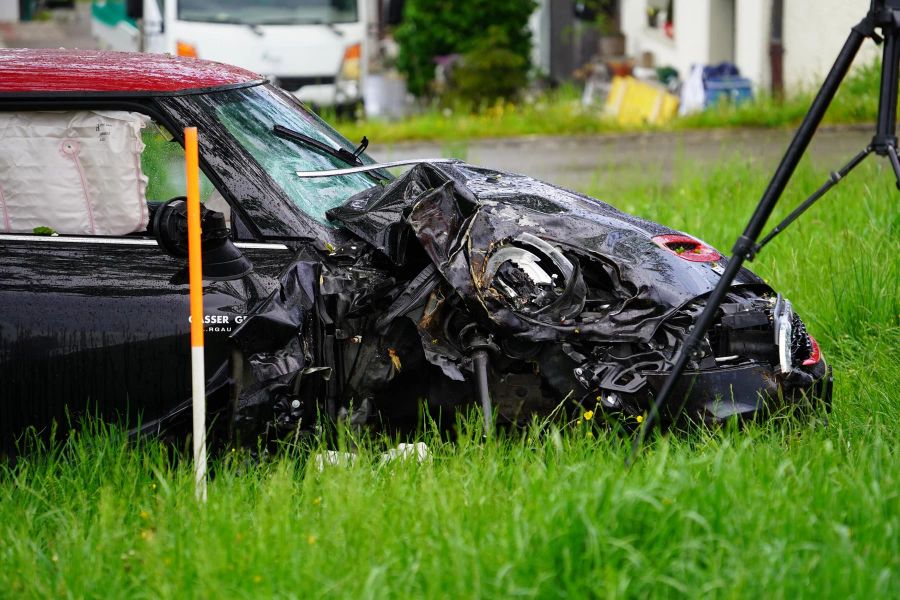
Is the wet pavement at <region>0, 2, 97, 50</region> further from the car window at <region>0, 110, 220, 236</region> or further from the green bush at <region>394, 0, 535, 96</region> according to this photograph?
the car window at <region>0, 110, 220, 236</region>

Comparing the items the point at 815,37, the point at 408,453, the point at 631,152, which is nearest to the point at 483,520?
the point at 408,453

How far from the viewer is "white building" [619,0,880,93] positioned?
518 inches

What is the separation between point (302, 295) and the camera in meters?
3.87

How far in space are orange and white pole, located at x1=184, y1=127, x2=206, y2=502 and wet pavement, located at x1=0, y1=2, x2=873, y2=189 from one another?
6.11 metres

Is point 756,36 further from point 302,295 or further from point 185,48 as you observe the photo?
point 302,295

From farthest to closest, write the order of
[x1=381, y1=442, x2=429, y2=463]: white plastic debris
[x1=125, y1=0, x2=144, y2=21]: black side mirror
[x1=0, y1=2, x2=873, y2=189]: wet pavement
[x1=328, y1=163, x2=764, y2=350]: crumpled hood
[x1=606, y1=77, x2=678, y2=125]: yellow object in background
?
[x1=606, y1=77, x2=678, y2=125]: yellow object in background → [x1=125, y1=0, x2=144, y2=21]: black side mirror → [x1=0, y1=2, x2=873, y2=189]: wet pavement → [x1=328, y1=163, x2=764, y2=350]: crumpled hood → [x1=381, y1=442, x2=429, y2=463]: white plastic debris

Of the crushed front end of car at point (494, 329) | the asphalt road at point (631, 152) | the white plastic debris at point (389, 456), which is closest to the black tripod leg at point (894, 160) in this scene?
the crushed front end of car at point (494, 329)

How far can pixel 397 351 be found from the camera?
396 cm

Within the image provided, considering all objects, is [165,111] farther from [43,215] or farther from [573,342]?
[573,342]

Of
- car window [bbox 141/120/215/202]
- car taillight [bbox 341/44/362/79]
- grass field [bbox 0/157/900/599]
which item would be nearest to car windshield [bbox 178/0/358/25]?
car taillight [bbox 341/44/362/79]

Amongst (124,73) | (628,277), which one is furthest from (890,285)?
(124,73)

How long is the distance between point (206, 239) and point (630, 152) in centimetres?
873

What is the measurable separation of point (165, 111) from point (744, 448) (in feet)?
7.19

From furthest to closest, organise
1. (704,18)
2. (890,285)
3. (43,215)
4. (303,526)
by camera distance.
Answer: (704,18) → (890,285) → (43,215) → (303,526)
